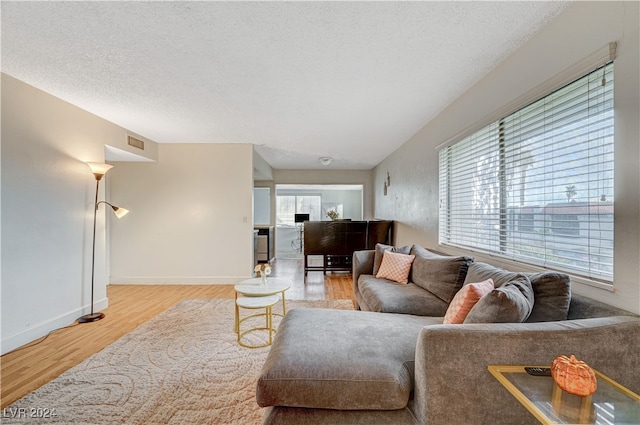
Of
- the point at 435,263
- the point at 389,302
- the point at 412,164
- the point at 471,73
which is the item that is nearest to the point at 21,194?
the point at 389,302

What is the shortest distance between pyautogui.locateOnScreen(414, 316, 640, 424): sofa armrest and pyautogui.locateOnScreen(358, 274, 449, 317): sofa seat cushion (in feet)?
3.22

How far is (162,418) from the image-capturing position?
5.11ft

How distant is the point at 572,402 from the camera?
2.88 feet

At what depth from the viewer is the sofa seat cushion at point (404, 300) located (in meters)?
2.11

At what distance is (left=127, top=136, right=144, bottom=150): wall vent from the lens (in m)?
3.85

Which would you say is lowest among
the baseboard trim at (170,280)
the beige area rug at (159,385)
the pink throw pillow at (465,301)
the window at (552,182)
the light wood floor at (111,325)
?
the light wood floor at (111,325)

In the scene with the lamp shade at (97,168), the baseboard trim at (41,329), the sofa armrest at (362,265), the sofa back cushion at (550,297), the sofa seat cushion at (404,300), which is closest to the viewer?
the sofa back cushion at (550,297)

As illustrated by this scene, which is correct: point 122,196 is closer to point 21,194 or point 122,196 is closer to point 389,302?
point 21,194

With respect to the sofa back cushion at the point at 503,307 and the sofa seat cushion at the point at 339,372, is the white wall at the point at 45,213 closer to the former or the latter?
the sofa seat cushion at the point at 339,372

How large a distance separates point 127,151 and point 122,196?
1.10 metres

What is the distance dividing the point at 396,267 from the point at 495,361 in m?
1.70

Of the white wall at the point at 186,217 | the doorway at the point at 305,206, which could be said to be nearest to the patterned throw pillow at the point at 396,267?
the white wall at the point at 186,217

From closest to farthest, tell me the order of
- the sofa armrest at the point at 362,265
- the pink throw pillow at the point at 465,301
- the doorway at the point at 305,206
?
the pink throw pillow at the point at 465,301 < the sofa armrest at the point at 362,265 < the doorway at the point at 305,206

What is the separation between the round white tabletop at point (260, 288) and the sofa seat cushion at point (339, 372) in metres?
0.94
